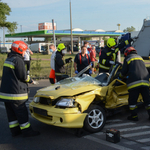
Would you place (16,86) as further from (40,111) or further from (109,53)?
(109,53)

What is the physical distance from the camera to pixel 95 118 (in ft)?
14.1

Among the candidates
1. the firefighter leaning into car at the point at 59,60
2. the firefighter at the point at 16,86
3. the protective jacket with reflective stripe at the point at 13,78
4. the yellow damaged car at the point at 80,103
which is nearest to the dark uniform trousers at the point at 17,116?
the firefighter at the point at 16,86

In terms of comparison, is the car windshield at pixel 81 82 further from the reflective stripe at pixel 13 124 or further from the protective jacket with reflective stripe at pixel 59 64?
the protective jacket with reflective stripe at pixel 59 64

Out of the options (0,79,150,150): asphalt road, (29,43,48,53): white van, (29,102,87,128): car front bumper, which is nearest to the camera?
(0,79,150,150): asphalt road

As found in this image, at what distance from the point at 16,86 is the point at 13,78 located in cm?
17

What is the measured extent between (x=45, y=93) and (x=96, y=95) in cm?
114

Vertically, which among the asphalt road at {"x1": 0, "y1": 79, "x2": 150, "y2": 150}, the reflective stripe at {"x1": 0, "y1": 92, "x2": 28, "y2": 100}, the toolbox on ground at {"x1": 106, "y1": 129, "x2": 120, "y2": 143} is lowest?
the asphalt road at {"x1": 0, "y1": 79, "x2": 150, "y2": 150}

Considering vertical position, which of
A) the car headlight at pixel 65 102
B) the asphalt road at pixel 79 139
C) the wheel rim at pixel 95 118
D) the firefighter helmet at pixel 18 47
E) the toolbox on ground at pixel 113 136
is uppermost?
the firefighter helmet at pixel 18 47

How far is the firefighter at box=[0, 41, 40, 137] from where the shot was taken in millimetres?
4066

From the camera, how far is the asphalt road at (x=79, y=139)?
3730 mm

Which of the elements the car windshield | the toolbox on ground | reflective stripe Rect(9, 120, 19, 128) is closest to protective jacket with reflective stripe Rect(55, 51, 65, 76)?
the car windshield

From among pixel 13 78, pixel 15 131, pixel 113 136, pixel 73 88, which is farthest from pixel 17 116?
pixel 113 136

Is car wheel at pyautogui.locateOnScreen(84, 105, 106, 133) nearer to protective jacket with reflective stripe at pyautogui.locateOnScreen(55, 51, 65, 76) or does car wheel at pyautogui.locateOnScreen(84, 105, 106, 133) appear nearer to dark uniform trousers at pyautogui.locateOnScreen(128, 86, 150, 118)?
dark uniform trousers at pyautogui.locateOnScreen(128, 86, 150, 118)

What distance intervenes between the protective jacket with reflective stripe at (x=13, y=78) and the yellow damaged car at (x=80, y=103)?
564mm
